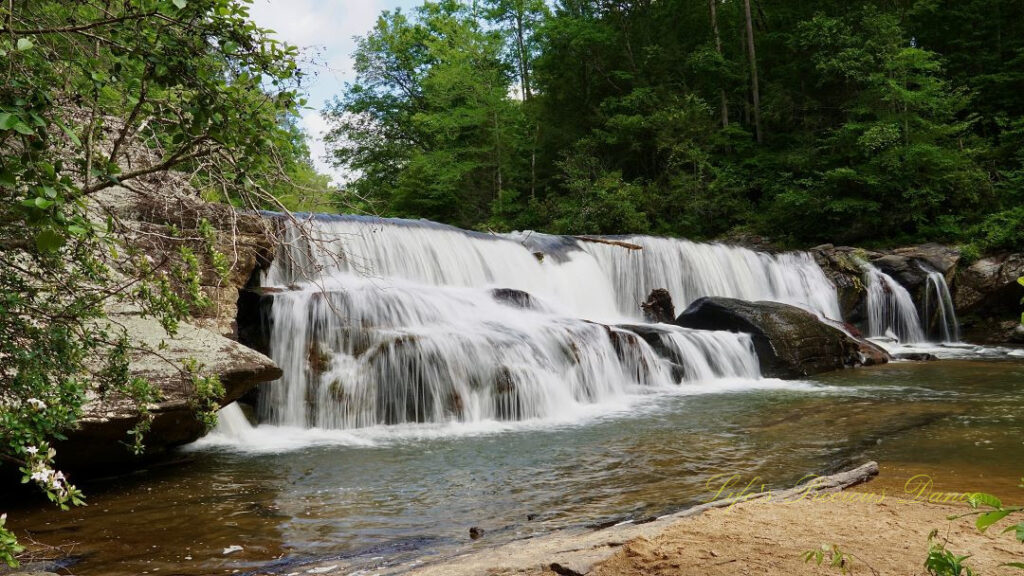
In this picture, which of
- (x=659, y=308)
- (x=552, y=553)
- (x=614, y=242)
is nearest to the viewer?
(x=552, y=553)

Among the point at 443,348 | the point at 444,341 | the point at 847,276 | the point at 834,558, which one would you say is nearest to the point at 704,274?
the point at 847,276

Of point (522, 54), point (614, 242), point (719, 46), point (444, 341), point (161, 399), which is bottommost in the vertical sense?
point (161, 399)

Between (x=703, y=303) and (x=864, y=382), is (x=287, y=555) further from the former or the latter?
(x=703, y=303)

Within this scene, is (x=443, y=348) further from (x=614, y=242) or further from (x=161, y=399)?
(x=614, y=242)

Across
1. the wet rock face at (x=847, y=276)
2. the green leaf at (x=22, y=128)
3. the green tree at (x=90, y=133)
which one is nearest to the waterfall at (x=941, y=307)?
the wet rock face at (x=847, y=276)

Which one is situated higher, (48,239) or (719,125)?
(719,125)

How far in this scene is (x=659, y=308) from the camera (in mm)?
16203

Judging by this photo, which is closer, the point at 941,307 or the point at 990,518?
the point at 990,518

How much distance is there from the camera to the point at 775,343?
12.9m

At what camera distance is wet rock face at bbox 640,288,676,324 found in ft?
53.1

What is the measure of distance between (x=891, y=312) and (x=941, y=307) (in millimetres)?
1200

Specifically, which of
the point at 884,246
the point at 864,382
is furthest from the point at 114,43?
the point at 884,246

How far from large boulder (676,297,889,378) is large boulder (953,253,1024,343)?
16.1 feet

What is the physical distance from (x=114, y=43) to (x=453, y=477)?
4.60 m
